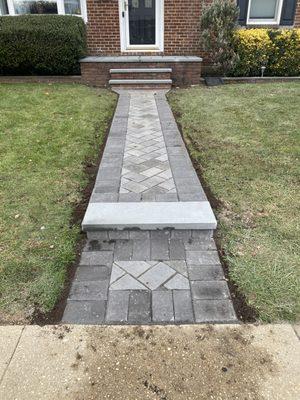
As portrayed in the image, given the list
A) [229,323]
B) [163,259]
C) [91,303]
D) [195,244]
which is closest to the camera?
[229,323]

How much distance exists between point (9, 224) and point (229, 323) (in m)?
1.99

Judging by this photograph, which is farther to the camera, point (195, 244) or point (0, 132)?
point (0, 132)

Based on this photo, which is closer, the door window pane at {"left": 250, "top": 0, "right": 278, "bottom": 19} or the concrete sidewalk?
the concrete sidewalk

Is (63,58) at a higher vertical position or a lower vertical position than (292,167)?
higher

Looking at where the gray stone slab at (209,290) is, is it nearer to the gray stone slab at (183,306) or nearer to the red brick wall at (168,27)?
the gray stone slab at (183,306)

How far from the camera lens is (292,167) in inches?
160

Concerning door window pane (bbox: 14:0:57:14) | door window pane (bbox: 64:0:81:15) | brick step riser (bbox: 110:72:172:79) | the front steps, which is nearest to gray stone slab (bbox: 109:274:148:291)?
the front steps

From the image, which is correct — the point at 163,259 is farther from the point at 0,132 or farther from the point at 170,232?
the point at 0,132

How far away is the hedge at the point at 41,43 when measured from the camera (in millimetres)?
7859

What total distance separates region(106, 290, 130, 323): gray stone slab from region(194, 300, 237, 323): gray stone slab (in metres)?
0.44

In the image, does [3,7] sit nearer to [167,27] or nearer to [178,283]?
[167,27]

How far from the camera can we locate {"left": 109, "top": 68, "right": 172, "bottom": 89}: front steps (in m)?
8.15

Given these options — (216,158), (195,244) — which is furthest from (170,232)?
(216,158)

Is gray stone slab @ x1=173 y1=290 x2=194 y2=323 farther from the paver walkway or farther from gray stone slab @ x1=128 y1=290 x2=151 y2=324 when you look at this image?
gray stone slab @ x1=128 y1=290 x2=151 y2=324
